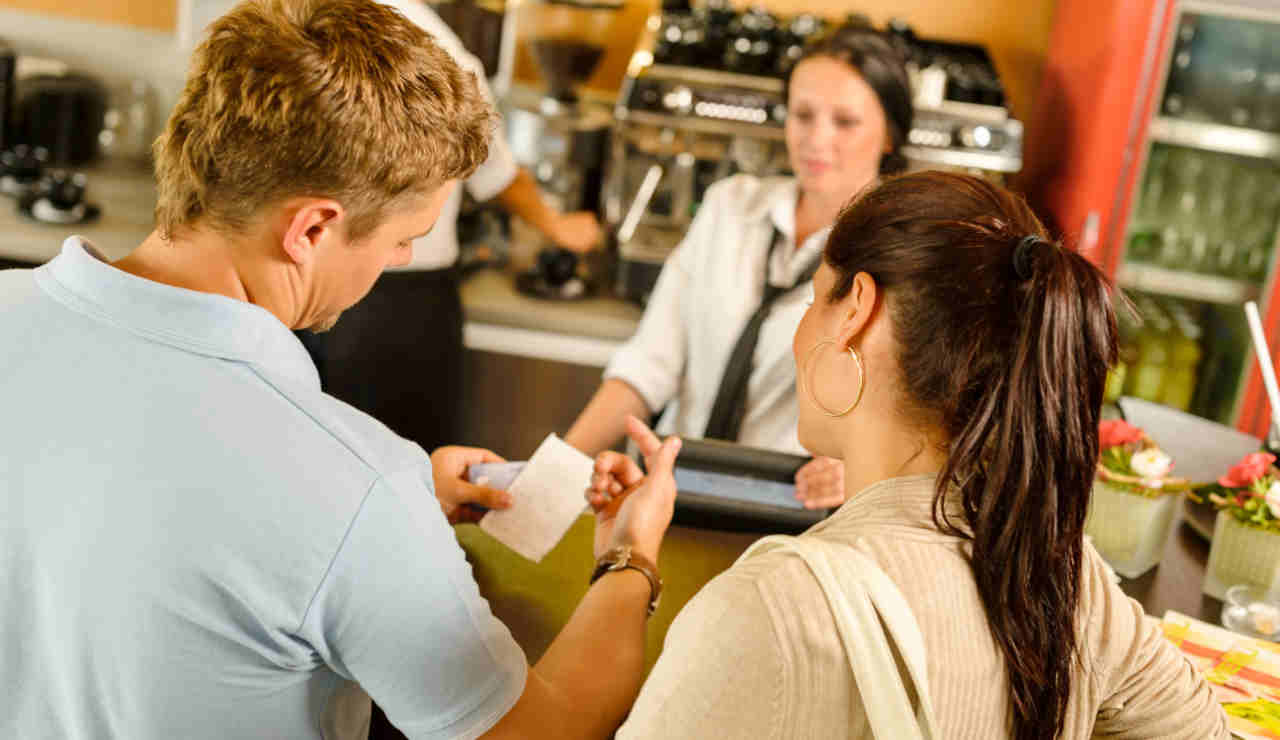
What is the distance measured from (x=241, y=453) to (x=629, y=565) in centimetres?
53

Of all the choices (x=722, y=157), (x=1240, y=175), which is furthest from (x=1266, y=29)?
(x=722, y=157)

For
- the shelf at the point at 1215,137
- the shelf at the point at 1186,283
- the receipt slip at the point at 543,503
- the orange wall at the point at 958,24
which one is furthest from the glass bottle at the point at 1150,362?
the receipt slip at the point at 543,503

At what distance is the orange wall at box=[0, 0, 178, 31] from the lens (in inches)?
151

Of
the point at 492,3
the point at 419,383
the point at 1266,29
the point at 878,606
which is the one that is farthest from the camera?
the point at 492,3

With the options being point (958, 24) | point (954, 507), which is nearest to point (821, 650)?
point (954, 507)

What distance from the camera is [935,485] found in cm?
104

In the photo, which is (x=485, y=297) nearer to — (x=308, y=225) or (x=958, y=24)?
(x=958, y=24)

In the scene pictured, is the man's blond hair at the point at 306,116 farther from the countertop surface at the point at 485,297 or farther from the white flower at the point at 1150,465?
the countertop surface at the point at 485,297

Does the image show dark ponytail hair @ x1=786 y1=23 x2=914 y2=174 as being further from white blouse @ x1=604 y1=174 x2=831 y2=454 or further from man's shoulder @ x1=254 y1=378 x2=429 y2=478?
man's shoulder @ x1=254 y1=378 x2=429 y2=478

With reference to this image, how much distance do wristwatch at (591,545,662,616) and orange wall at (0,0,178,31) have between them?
123 inches

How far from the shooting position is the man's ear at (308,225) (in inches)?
41.6

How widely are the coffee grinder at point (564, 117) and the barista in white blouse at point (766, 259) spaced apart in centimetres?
76

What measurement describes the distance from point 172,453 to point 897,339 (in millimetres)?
606

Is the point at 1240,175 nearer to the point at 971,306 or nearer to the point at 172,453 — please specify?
the point at 971,306
